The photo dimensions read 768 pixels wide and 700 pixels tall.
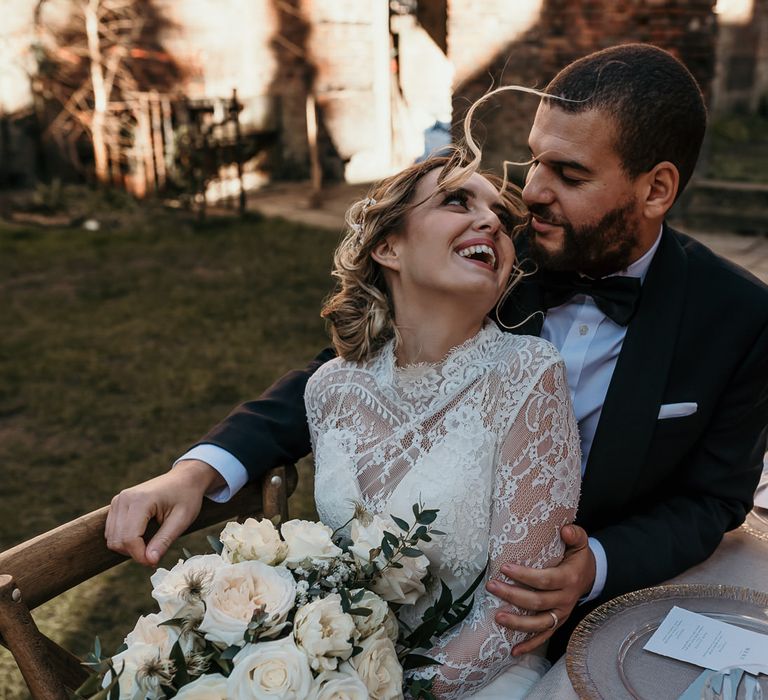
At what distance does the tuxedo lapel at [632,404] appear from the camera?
1.94 meters

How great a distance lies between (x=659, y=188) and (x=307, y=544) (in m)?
1.19

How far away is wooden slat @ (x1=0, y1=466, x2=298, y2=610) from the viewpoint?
1652mm

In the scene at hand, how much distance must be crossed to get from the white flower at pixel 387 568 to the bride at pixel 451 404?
162 mm

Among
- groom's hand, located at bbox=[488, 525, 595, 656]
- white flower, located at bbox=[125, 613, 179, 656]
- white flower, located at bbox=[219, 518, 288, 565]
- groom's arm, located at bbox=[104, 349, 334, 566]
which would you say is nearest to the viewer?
white flower, located at bbox=[125, 613, 179, 656]

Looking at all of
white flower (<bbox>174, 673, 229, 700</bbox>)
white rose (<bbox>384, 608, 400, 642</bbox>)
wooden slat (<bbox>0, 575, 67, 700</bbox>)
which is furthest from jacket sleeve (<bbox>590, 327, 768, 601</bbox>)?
wooden slat (<bbox>0, 575, 67, 700</bbox>)

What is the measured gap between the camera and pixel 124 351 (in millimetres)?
6059

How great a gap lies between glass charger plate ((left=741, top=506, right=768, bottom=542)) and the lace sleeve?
54cm

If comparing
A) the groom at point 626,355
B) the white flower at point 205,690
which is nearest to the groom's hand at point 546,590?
the groom at point 626,355

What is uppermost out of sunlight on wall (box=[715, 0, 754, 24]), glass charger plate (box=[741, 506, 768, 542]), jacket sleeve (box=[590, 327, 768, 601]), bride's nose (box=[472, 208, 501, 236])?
bride's nose (box=[472, 208, 501, 236])

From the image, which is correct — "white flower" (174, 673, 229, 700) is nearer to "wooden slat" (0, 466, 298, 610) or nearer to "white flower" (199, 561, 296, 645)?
"white flower" (199, 561, 296, 645)

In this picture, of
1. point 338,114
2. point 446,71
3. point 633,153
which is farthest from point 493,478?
point 446,71

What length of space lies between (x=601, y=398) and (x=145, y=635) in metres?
1.13

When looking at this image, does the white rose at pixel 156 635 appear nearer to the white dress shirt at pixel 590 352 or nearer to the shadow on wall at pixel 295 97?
the white dress shirt at pixel 590 352

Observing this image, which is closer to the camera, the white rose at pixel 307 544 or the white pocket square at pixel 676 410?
the white rose at pixel 307 544
